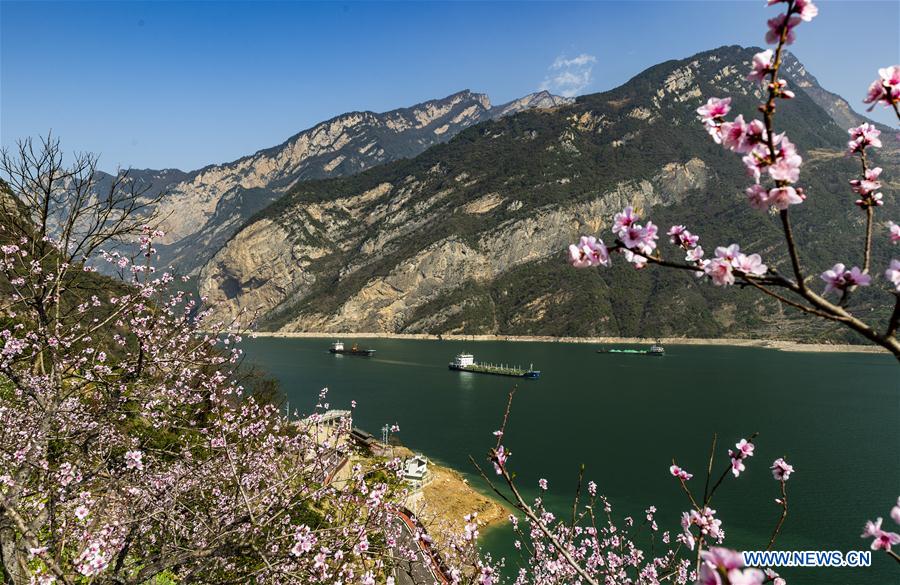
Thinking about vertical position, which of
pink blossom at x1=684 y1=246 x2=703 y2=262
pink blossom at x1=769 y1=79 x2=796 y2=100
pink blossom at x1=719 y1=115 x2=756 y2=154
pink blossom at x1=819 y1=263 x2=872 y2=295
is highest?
pink blossom at x1=769 y1=79 x2=796 y2=100

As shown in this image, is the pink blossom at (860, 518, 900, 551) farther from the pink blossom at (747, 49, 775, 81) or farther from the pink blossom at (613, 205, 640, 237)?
the pink blossom at (747, 49, 775, 81)

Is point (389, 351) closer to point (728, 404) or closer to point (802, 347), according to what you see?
point (728, 404)

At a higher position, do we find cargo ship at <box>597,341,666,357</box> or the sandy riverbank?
the sandy riverbank

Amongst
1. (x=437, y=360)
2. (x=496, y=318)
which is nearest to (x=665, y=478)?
(x=437, y=360)

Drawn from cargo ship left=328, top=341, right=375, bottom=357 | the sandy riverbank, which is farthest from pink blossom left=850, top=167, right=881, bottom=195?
cargo ship left=328, top=341, right=375, bottom=357

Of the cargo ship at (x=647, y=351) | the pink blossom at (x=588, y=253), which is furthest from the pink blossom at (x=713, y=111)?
the cargo ship at (x=647, y=351)

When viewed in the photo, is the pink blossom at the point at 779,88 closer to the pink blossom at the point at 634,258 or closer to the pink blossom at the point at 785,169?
the pink blossom at the point at 785,169

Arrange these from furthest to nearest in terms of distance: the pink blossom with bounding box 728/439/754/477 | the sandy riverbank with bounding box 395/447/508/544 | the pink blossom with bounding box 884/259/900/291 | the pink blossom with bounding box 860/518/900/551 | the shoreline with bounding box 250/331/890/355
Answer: the shoreline with bounding box 250/331/890/355
the sandy riverbank with bounding box 395/447/508/544
the pink blossom with bounding box 728/439/754/477
the pink blossom with bounding box 860/518/900/551
the pink blossom with bounding box 884/259/900/291

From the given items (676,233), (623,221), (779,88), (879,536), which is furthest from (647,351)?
(779,88)
